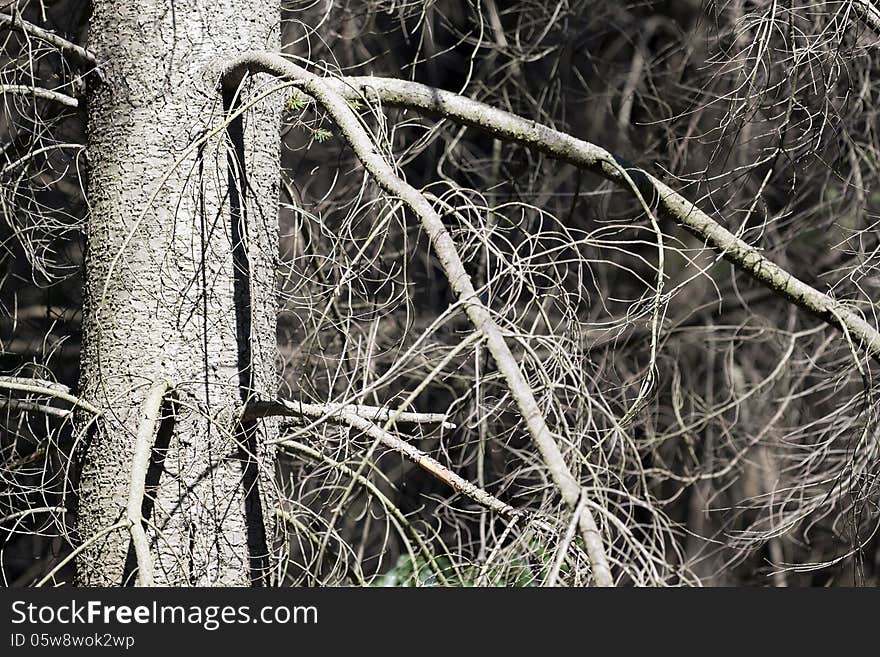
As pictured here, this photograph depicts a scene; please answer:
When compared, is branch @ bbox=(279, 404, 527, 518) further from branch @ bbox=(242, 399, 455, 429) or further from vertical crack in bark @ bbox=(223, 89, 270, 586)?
vertical crack in bark @ bbox=(223, 89, 270, 586)

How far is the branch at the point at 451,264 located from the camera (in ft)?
3.63

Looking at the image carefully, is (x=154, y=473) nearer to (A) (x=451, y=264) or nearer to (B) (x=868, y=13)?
(A) (x=451, y=264)

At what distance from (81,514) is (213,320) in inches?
16.8

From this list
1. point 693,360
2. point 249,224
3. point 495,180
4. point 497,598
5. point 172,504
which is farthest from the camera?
point 693,360

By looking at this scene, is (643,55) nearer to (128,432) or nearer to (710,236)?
(710,236)

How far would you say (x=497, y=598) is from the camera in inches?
57.2

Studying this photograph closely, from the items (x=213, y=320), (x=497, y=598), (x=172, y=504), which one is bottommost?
(x=497, y=598)

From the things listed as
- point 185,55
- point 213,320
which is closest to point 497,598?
point 213,320

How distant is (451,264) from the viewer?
129cm

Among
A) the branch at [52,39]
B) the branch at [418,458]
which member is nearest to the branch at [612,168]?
the branch at [52,39]

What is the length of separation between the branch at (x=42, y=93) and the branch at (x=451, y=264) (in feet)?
1.12

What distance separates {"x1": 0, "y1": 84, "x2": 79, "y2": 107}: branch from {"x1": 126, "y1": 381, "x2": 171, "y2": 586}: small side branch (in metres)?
0.59

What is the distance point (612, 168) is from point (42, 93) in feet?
3.50

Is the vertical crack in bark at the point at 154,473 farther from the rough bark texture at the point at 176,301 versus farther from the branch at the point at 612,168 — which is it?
the branch at the point at 612,168
